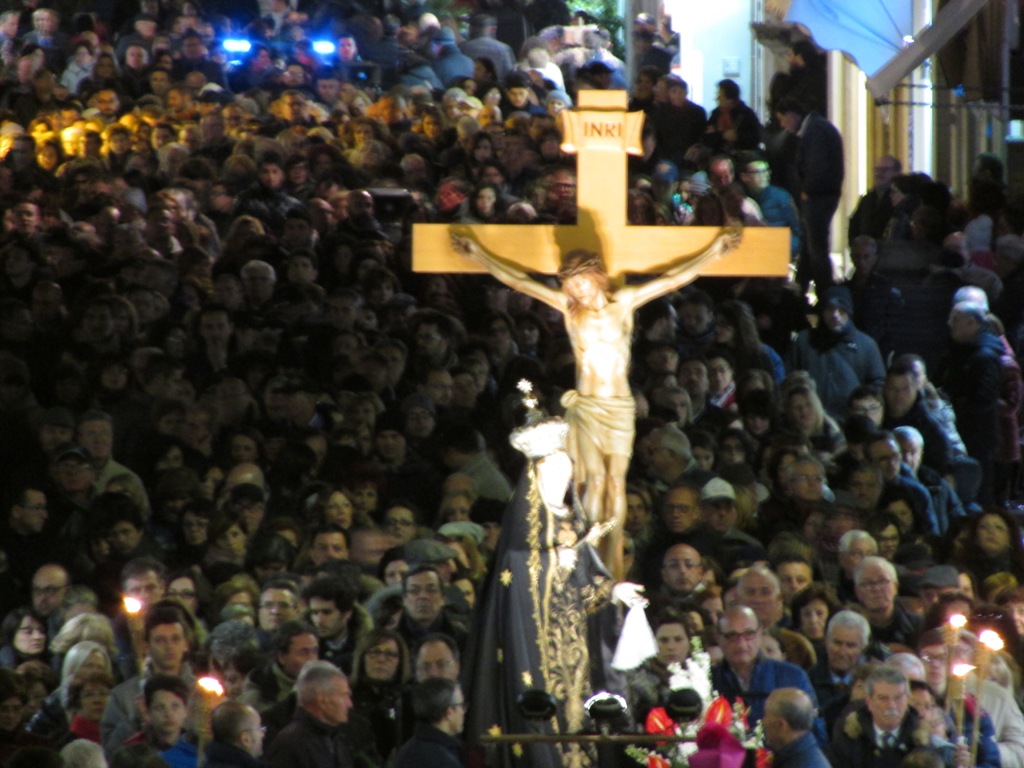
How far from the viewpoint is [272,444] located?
587 inches

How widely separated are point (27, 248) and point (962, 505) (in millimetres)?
5715

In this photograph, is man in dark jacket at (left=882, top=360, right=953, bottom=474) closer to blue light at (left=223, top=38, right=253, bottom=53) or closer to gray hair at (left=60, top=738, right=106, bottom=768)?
gray hair at (left=60, top=738, right=106, bottom=768)

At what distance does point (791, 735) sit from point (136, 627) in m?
2.89

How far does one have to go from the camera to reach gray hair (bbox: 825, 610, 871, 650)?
1216 cm

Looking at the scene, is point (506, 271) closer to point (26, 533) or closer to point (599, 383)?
point (599, 383)

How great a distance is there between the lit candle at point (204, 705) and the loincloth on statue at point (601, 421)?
1.90m

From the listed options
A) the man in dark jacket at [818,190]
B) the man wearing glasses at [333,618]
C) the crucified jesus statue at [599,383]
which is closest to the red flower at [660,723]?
the crucified jesus statue at [599,383]

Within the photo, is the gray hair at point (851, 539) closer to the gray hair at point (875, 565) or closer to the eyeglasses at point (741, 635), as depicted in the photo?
the gray hair at point (875, 565)

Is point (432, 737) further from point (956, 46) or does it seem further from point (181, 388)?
point (956, 46)

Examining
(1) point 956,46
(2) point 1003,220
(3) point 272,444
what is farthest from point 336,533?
(1) point 956,46

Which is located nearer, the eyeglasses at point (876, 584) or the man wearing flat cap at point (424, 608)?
the man wearing flat cap at point (424, 608)

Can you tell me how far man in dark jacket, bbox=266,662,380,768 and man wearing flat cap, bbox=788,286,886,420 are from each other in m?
6.42

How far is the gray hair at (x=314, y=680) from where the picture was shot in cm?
1069

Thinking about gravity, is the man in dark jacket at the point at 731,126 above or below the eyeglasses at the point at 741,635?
above
